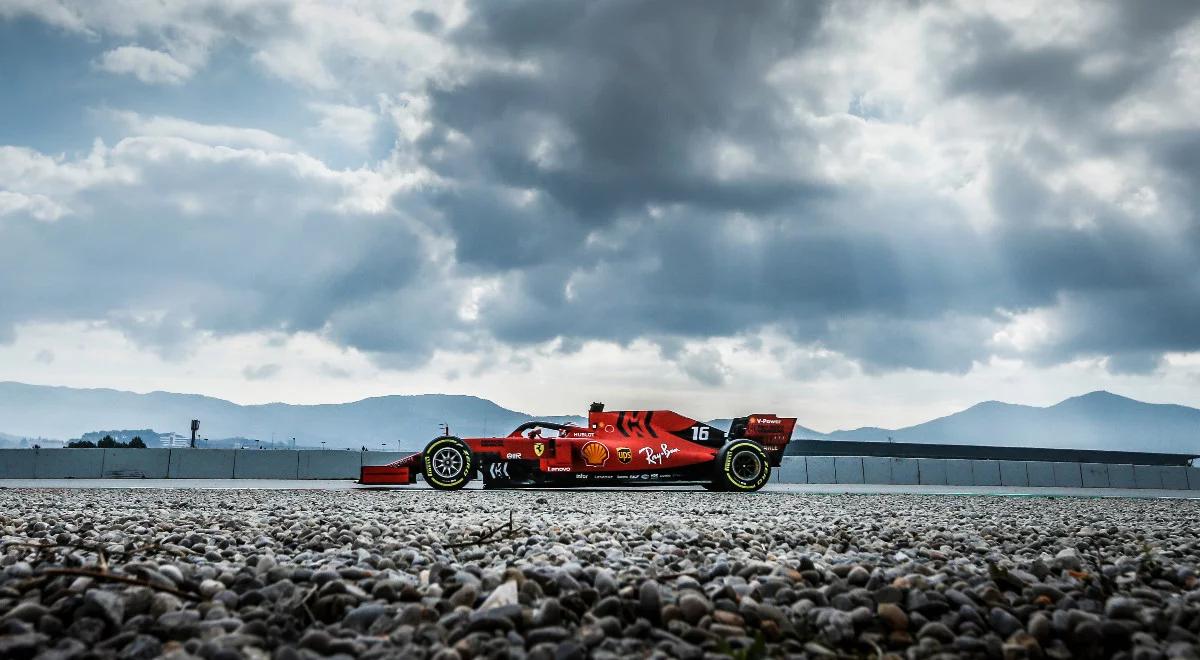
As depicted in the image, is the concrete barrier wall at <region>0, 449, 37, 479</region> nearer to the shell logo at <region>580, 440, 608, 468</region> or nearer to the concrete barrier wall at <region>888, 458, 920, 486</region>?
the shell logo at <region>580, 440, 608, 468</region>

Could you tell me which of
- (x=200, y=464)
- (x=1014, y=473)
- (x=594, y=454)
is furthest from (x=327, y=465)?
(x=1014, y=473)

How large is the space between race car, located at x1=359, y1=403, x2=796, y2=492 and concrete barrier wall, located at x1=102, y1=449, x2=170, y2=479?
10.0m

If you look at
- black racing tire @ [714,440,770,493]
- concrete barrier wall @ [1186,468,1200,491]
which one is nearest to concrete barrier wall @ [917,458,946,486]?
concrete barrier wall @ [1186,468,1200,491]

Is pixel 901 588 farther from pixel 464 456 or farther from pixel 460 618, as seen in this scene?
pixel 464 456

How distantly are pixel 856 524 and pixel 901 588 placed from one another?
349cm

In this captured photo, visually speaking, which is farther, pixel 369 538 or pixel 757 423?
pixel 757 423

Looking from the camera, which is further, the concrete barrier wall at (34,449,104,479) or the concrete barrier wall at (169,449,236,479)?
the concrete barrier wall at (169,449,236,479)

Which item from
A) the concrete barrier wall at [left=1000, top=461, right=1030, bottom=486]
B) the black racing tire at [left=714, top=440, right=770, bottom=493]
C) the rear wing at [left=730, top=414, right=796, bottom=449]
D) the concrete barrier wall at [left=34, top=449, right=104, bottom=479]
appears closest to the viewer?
the black racing tire at [left=714, top=440, right=770, bottom=493]

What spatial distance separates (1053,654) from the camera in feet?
7.94

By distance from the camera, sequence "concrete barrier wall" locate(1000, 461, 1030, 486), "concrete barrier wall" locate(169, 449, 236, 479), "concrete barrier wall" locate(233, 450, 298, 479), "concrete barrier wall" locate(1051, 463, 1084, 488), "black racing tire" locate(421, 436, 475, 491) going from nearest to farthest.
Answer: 1. "black racing tire" locate(421, 436, 475, 491)
2. "concrete barrier wall" locate(169, 449, 236, 479)
3. "concrete barrier wall" locate(233, 450, 298, 479)
4. "concrete barrier wall" locate(1000, 461, 1030, 486)
5. "concrete barrier wall" locate(1051, 463, 1084, 488)

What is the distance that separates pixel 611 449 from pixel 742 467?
265 centimetres

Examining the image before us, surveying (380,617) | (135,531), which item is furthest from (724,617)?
(135,531)

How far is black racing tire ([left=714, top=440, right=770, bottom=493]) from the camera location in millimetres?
14578

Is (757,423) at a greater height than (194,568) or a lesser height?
greater
